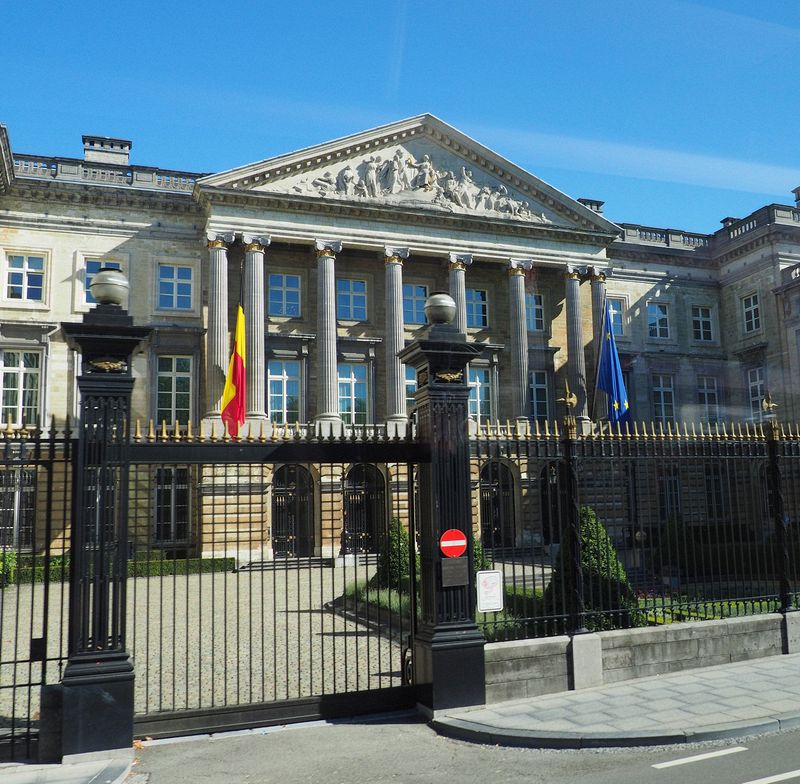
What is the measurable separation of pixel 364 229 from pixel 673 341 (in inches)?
754

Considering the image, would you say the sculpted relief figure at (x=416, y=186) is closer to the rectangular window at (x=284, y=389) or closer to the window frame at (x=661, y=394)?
the rectangular window at (x=284, y=389)

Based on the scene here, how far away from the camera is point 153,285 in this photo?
32.7m

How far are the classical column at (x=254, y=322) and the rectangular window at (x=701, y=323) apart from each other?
24.6m

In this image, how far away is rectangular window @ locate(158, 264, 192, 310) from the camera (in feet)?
108

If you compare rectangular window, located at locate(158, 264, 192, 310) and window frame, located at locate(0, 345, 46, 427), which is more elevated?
rectangular window, located at locate(158, 264, 192, 310)

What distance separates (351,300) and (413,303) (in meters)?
3.04

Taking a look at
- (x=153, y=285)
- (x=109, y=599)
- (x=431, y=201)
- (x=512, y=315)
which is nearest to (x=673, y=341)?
(x=512, y=315)

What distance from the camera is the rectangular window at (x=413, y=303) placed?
1419 inches

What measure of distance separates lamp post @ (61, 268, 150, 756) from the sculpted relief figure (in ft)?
85.3

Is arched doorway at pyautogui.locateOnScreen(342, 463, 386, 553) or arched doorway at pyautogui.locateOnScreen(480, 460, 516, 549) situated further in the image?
arched doorway at pyautogui.locateOnScreen(342, 463, 386, 553)

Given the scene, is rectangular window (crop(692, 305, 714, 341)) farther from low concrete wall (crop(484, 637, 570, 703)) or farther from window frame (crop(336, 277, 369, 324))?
low concrete wall (crop(484, 637, 570, 703))

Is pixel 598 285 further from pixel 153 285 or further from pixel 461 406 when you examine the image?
pixel 461 406

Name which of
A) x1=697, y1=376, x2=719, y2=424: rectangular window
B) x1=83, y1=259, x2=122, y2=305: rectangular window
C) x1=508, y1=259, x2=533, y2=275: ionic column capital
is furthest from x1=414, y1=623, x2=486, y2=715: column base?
x1=697, y1=376, x2=719, y2=424: rectangular window

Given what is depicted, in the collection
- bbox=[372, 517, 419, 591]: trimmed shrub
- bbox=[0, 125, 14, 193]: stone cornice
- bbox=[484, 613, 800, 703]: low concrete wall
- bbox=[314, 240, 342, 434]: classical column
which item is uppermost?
bbox=[0, 125, 14, 193]: stone cornice
